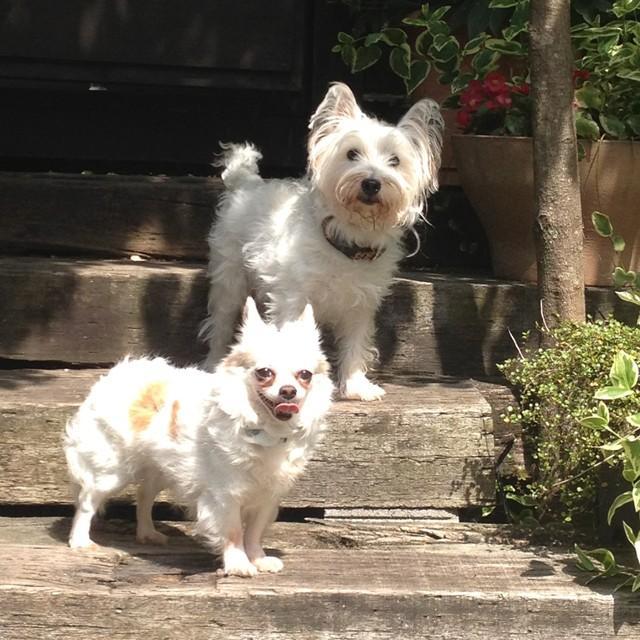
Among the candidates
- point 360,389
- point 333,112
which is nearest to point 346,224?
point 333,112

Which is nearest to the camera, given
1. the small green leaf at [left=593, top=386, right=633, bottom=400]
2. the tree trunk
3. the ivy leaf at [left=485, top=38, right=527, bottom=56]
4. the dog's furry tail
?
the small green leaf at [left=593, top=386, right=633, bottom=400]

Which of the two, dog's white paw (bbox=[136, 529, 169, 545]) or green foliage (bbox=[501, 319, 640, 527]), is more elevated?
green foliage (bbox=[501, 319, 640, 527])

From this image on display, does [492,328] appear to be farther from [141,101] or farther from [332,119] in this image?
[141,101]

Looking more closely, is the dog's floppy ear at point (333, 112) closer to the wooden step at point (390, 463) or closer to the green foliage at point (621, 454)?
the wooden step at point (390, 463)

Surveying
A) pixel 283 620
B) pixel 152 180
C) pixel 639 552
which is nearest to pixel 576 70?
pixel 152 180

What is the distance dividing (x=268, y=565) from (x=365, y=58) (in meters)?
3.06

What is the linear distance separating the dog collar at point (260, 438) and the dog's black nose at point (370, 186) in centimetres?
137

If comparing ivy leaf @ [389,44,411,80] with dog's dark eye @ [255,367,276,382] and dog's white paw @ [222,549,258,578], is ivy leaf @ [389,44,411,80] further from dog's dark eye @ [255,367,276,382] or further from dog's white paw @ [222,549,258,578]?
dog's white paw @ [222,549,258,578]

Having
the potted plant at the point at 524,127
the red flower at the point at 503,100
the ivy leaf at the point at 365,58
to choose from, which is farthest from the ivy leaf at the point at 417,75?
the red flower at the point at 503,100

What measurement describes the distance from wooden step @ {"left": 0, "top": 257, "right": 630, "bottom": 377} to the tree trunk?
1.68 feet

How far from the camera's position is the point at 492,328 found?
5.56 metres

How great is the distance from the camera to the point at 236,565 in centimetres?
407

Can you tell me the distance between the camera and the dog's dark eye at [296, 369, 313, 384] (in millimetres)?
3920

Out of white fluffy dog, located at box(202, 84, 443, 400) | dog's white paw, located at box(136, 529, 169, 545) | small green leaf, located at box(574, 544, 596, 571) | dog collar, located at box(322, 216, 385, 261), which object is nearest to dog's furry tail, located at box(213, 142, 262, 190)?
white fluffy dog, located at box(202, 84, 443, 400)
